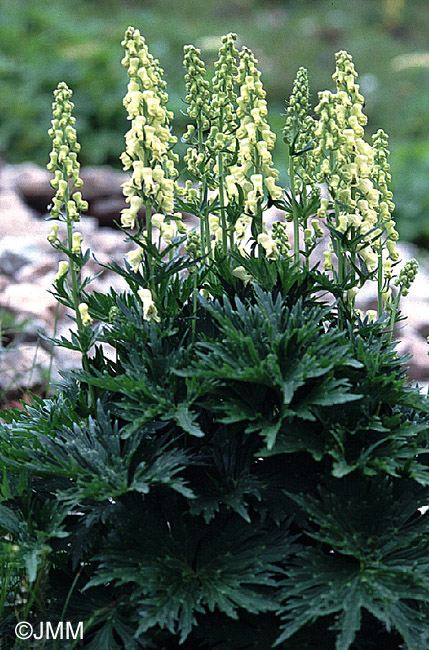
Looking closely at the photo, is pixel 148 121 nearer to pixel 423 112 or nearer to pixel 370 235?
pixel 370 235

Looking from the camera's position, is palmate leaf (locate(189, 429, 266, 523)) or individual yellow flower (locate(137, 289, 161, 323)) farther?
individual yellow flower (locate(137, 289, 161, 323))

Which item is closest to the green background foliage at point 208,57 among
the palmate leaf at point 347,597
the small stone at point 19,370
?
the small stone at point 19,370

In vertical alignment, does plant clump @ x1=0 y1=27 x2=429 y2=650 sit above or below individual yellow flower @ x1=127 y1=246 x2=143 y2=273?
below

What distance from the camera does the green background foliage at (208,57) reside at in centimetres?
791

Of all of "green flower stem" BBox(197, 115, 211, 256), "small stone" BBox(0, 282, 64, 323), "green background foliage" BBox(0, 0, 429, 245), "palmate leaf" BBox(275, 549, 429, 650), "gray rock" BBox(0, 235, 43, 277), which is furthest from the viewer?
"green background foliage" BBox(0, 0, 429, 245)

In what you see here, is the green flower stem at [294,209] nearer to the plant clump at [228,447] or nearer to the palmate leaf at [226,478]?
the plant clump at [228,447]

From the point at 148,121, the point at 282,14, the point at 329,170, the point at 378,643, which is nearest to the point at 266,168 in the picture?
the point at 329,170

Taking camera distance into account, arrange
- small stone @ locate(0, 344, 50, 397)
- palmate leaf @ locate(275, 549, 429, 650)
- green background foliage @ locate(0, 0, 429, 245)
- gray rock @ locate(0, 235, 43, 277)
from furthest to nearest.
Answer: green background foliage @ locate(0, 0, 429, 245) < gray rock @ locate(0, 235, 43, 277) < small stone @ locate(0, 344, 50, 397) < palmate leaf @ locate(275, 549, 429, 650)

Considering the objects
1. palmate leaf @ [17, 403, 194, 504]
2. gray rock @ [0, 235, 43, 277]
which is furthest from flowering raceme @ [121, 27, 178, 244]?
gray rock @ [0, 235, 43, 277]

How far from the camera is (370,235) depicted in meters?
2.25

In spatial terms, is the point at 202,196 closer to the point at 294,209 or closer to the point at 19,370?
the point at 294,209

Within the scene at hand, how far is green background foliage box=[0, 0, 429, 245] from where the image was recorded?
26.0 ft

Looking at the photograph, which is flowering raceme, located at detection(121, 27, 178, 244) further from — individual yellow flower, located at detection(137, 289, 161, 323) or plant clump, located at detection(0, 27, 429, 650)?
individual yellow flower, located at detection(137, 289, 161, 323)

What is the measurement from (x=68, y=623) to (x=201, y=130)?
137cm
